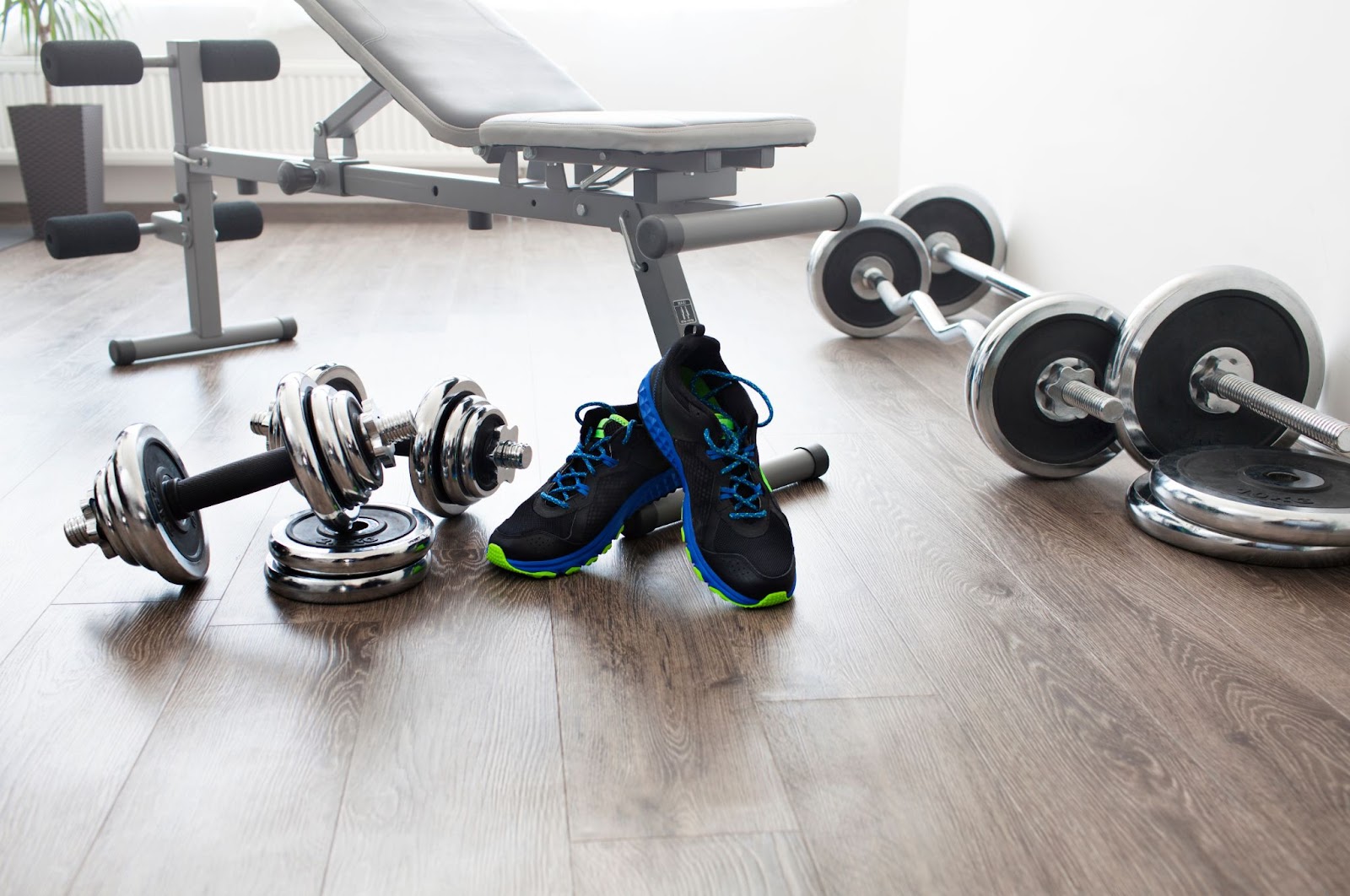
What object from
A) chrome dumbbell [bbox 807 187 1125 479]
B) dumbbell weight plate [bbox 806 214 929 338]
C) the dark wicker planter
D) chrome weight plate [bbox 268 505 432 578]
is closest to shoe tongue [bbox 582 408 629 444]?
chrome weight plate [bbox 268 505 432 578]

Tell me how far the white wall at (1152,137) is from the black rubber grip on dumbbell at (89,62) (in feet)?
6.37

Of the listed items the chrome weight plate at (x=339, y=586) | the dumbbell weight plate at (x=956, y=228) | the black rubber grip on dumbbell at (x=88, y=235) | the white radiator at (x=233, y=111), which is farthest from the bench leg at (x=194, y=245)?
the white radiator at (x=233, y=111)

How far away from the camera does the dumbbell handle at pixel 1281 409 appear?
1.34 meters

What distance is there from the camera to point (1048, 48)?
2.78 m

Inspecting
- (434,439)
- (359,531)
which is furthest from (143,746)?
(434,439)

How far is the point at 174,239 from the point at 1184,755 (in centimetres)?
216

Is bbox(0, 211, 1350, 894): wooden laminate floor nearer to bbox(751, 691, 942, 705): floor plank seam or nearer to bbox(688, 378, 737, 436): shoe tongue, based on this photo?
bbox(751, 691, 942, 705): floor plank seam

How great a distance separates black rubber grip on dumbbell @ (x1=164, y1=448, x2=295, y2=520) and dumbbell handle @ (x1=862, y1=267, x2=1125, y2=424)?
0.98 m

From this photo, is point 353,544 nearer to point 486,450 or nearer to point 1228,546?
point 486,450

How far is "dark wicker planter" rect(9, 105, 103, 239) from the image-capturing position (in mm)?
3914

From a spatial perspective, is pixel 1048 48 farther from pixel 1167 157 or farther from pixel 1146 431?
pixel 1146 431

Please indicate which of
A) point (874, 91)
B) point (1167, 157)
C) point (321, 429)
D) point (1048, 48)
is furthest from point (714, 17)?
point (321, 429)

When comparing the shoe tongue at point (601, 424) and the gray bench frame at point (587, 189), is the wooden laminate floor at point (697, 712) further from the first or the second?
the gray bench frame at point (587, 189)

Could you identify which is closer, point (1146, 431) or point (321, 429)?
point (321, 429)
